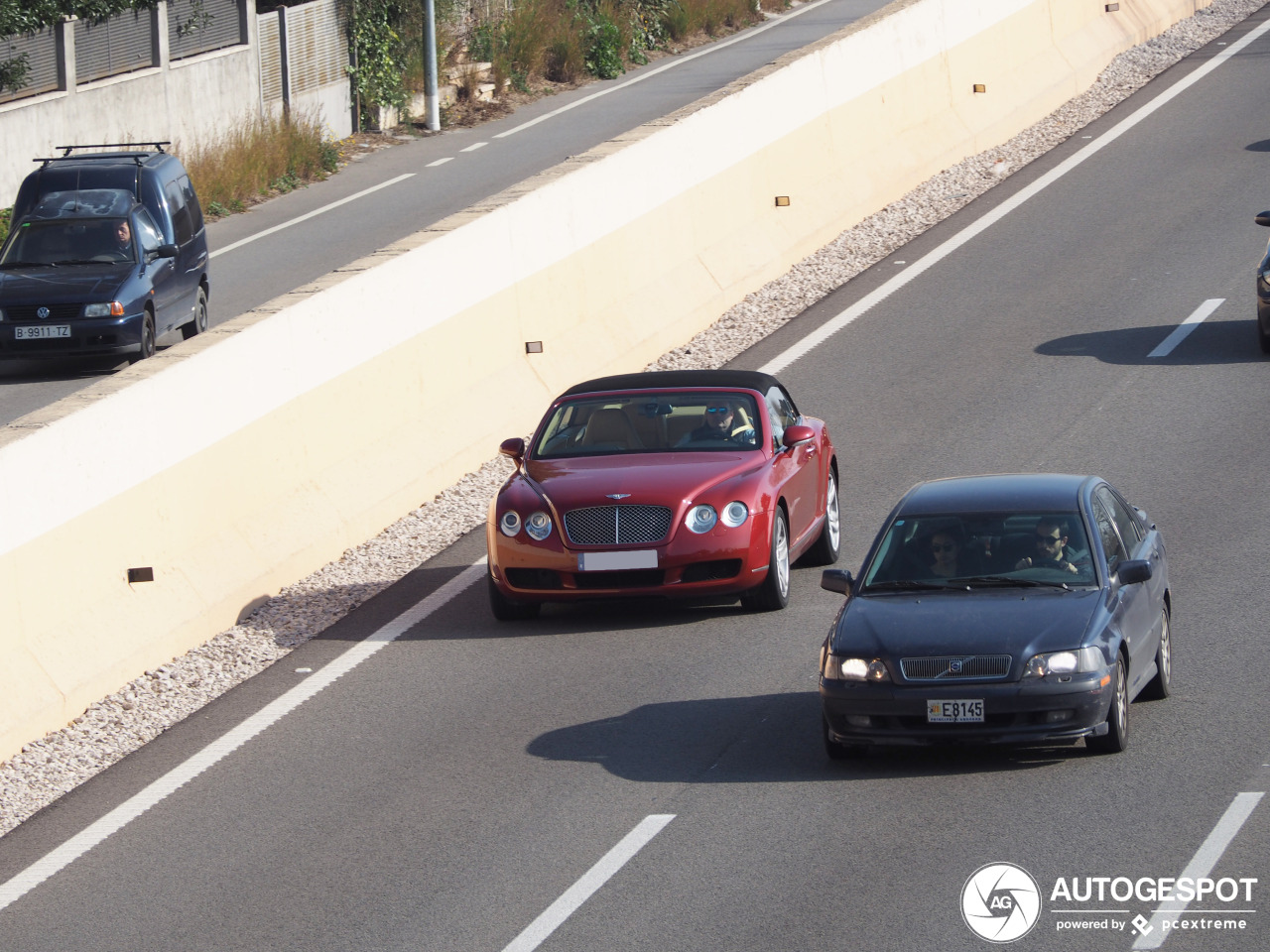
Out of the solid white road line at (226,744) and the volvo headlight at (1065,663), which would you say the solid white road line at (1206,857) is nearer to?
the volvo headlight at (1065,663)

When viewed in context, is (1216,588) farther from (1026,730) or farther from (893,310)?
(893,310)

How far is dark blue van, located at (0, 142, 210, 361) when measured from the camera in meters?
22.4

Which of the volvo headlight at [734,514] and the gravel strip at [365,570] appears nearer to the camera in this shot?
the gravel strip at [365,570]

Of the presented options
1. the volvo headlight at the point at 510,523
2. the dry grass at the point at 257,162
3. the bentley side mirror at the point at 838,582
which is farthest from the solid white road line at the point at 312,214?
the bentley side mirror at the point at 838,582

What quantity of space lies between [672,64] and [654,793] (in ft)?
125

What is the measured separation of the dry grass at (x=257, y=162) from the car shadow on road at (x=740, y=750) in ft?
81.1

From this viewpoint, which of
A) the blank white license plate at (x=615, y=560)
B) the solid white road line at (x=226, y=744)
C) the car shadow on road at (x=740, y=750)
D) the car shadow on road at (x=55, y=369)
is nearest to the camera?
the solid white road line at (x=226, y=744)

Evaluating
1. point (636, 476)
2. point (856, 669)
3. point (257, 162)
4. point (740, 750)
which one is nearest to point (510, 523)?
point (636, 476)

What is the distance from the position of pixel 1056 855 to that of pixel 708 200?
14.4 meters

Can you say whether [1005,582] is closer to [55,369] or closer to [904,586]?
[904,586]

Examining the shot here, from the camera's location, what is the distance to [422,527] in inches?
603

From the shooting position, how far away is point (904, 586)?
33.3 feet

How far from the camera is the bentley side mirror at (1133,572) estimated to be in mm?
9812

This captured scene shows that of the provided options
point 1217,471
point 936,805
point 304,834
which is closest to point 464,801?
point 304,834
